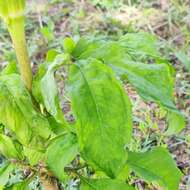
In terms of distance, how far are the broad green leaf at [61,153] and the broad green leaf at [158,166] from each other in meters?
0.17

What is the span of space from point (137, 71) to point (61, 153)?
219 millimetres

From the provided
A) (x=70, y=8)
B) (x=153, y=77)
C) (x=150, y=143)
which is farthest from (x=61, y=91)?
(x=153, y=77)

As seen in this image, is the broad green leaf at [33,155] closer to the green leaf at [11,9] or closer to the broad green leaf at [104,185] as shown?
the broad green leaf at [104,185]

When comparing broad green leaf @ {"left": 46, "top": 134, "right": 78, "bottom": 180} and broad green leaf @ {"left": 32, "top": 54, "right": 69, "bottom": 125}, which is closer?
broad green leaf @ {"left": 32, "top": 54, "right": 69, "bottom": 125}

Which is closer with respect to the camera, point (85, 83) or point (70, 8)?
point (85, 83)

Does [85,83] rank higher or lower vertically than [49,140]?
higher

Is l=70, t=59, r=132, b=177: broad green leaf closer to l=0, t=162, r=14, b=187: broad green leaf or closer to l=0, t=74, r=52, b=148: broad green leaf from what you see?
l=0, t=74, r=52, b=148: broad green leaf

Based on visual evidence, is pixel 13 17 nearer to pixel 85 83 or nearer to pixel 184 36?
pixel 85 83

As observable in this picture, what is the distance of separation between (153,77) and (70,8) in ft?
6.88

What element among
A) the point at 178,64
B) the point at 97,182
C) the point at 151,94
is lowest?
the point at 178,64

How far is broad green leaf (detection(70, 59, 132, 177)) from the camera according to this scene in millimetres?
942

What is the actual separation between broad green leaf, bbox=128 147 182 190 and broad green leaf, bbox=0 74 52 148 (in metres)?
0.24

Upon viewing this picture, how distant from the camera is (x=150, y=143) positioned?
199 centimetres

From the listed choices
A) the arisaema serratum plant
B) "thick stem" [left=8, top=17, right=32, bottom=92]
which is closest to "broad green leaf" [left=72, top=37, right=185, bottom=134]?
the arisaema serratum plant
